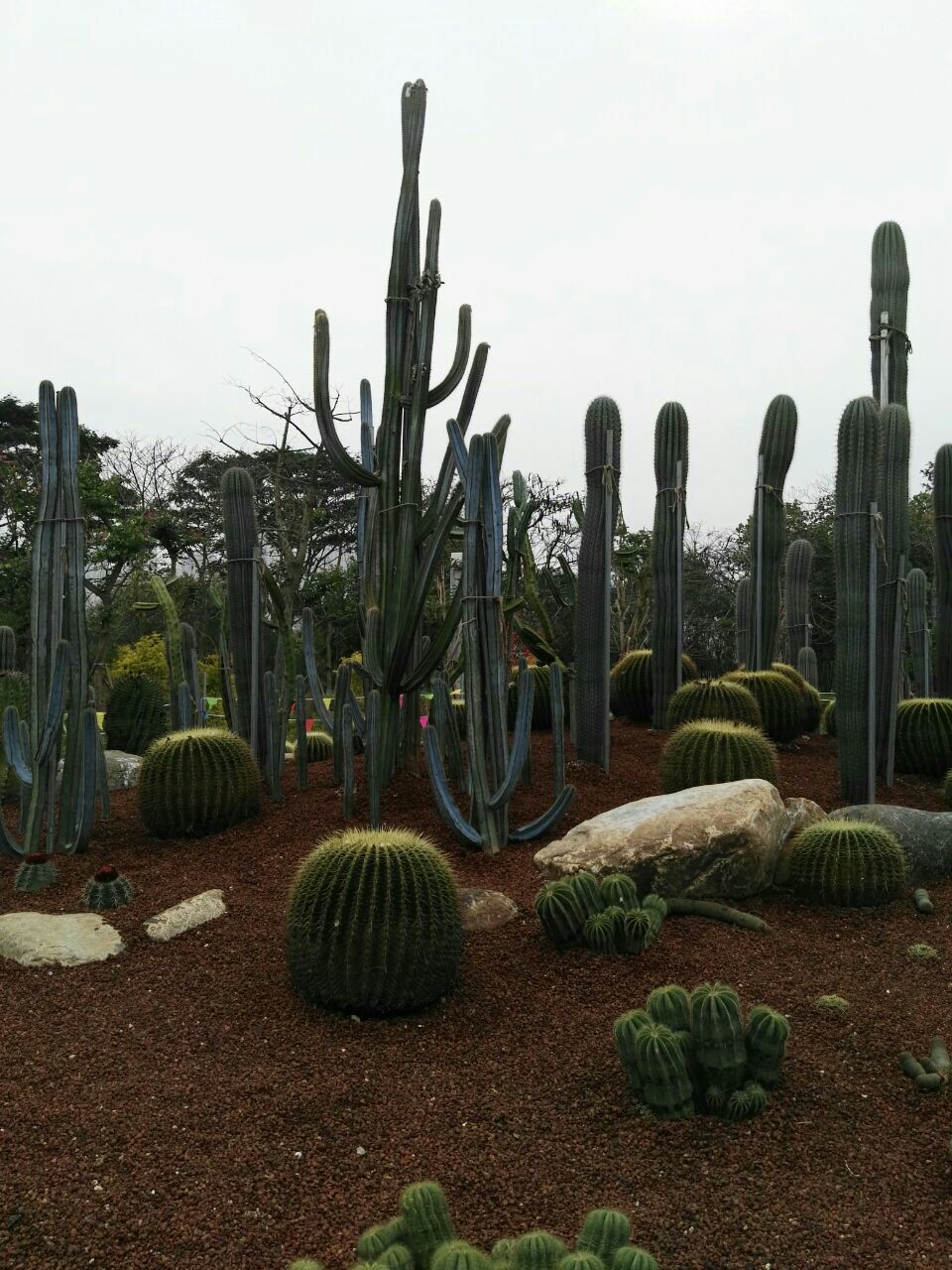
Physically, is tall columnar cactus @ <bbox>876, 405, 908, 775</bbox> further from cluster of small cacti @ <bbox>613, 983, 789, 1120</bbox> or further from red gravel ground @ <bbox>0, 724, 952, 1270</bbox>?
cluster of small cacti @ <bbox>613, 983, 789, 1120</bbox>

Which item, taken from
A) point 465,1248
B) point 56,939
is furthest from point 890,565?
point 465,1248

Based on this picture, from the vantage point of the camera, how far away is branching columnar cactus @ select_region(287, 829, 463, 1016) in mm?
4293

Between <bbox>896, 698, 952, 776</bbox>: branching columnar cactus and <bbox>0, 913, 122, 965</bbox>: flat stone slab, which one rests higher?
<bbox>896, 698, 952, 776</bbox>: branching columnar cactus

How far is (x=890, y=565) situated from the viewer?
25.2ft

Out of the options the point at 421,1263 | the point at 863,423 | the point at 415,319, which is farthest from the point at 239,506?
the point at 421,1263

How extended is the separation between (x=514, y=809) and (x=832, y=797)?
2322 mm

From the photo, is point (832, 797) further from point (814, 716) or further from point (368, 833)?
point (368, 833)

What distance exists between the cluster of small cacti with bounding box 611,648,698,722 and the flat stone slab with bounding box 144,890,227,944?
17.2 ft

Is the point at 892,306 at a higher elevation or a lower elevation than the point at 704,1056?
higher

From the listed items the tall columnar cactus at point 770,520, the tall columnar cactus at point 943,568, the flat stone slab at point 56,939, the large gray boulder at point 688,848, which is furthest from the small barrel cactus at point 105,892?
the tall columnar cactus at point 943,568

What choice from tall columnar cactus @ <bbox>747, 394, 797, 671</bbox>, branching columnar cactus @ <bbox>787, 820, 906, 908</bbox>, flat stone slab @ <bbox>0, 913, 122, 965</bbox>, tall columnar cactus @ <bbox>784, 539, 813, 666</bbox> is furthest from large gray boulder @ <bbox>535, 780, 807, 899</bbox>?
tall columnar cactus @ <bbox>784, 539, 813, 666</bbox>

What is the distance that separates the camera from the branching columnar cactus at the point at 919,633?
34.8ft

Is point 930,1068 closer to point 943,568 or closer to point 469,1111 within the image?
point 469,1111

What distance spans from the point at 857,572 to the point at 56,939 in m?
5.35
